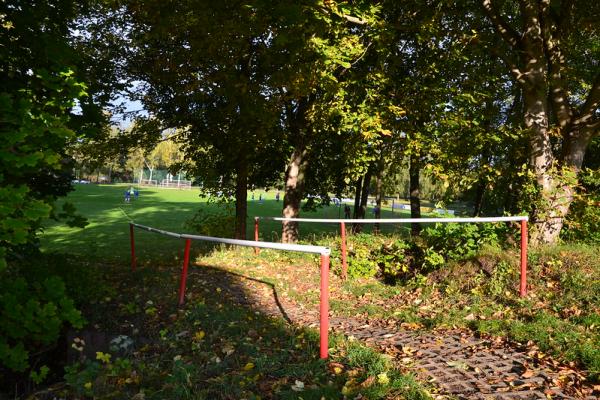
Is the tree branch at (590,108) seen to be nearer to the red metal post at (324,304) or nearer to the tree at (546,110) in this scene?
the tree at (546,110)

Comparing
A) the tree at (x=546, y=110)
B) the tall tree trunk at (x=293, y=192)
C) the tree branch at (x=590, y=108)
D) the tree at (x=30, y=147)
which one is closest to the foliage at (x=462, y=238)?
the tree at (x=546, y=110)

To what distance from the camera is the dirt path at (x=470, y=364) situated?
3.22 metres

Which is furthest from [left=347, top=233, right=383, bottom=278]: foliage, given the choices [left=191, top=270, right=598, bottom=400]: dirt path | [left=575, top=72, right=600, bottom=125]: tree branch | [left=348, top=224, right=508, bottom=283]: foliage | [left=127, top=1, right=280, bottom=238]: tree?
[left=575, top=72, right=600, bottom=125]: tree branch

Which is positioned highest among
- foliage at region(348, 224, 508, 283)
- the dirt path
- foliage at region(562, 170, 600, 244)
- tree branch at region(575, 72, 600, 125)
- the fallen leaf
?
tree branch at region(575, 72, 600, 125)

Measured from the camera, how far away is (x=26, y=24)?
168 inches

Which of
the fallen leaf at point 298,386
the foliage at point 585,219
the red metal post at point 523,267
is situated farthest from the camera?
the foliage at point 585,219

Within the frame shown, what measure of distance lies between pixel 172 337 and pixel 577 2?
9.90 meters

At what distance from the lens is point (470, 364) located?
147 inches

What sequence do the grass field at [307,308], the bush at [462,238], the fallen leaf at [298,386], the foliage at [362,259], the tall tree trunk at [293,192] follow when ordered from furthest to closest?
the tall tree trunk at [293,192], the foliage at [362,259], the bush at [462,238], the grass field at [307,308], the fallen leaf at [298,386]

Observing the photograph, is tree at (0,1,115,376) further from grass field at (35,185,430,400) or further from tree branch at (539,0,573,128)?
tree branch at (539,0,573,128)

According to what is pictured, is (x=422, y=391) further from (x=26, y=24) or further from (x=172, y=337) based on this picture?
(x=26, y=24)

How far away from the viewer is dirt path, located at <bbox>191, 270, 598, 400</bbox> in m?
3.22

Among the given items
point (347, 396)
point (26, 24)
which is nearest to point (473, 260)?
point (347, 396)

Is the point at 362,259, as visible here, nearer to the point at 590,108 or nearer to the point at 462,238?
the point at 462,238
